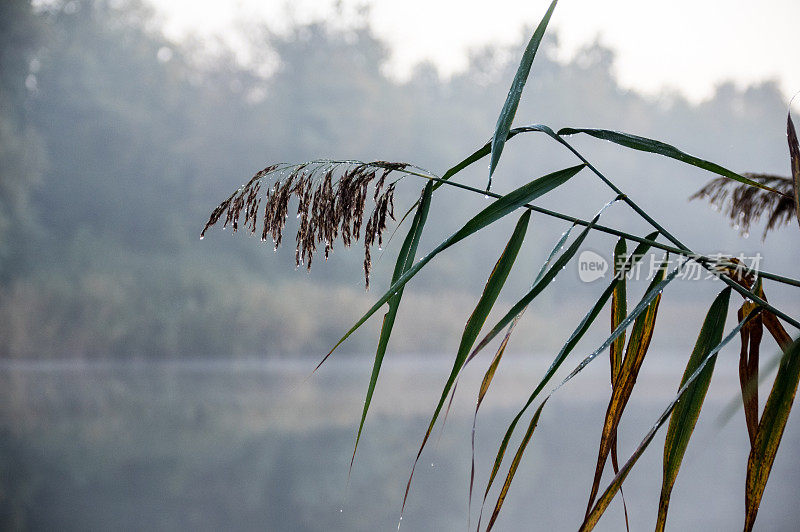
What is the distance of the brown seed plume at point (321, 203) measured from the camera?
0.70 metres

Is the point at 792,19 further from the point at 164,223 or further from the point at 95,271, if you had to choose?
the point at 95,271

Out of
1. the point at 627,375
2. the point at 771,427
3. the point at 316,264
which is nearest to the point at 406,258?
the point at 627,375

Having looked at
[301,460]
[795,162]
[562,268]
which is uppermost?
[795,162]

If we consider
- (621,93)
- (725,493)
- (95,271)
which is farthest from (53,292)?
(621,93)

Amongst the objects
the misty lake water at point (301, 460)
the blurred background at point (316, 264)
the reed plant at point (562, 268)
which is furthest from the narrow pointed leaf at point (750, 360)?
the blurred background at point (316, 264)

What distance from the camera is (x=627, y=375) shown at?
0.70 meters

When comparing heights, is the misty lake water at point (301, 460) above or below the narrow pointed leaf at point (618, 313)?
below

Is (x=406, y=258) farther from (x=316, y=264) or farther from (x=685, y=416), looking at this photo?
(x=316, y=264)

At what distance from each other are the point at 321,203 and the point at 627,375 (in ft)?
0.96

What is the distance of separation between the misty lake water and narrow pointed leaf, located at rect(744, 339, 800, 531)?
2.80 metres

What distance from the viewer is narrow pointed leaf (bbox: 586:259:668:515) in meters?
0.66

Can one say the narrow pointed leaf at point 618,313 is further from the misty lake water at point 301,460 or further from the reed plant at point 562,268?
the misty lake water at point 301,460

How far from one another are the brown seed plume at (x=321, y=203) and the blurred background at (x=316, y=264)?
2807 mm

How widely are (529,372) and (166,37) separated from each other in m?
9.03
